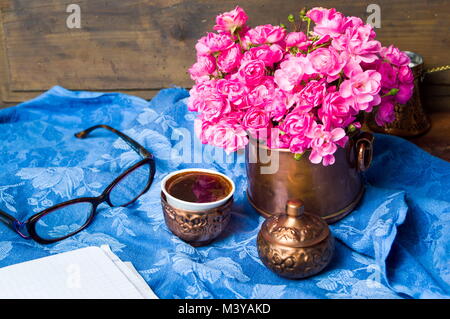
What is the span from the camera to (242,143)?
813mm

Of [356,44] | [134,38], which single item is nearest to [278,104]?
[356,44]

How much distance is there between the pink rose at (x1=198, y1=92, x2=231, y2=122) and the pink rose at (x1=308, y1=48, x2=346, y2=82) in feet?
0.50

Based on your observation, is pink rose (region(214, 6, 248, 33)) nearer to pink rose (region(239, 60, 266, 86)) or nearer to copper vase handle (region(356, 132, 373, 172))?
pink rose (region(239, 60, 266, 86))

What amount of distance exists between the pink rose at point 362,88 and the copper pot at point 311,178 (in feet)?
0.41

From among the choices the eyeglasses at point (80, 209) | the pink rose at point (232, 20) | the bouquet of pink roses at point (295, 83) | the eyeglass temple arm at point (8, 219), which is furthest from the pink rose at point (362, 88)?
the eyeglass temple arm at point (8, 219)

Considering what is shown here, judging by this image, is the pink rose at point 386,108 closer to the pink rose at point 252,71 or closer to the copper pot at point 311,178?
the copper pot at point 311,178

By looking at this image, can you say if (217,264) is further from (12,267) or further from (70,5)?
(70,5)

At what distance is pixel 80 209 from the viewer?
1000 mm

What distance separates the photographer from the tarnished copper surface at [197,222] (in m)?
0.86

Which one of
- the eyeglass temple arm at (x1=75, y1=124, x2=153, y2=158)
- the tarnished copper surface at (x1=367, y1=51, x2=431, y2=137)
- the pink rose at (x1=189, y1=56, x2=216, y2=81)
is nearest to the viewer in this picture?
the pink rose at (x1=189, y1=56, x2=216, y2=81)

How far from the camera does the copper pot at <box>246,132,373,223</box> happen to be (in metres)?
0.87

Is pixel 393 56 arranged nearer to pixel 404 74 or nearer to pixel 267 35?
pixel 404 74

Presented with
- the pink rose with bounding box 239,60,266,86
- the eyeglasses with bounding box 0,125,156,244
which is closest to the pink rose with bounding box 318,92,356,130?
the pink rose with bounding box 239,60,266,86
